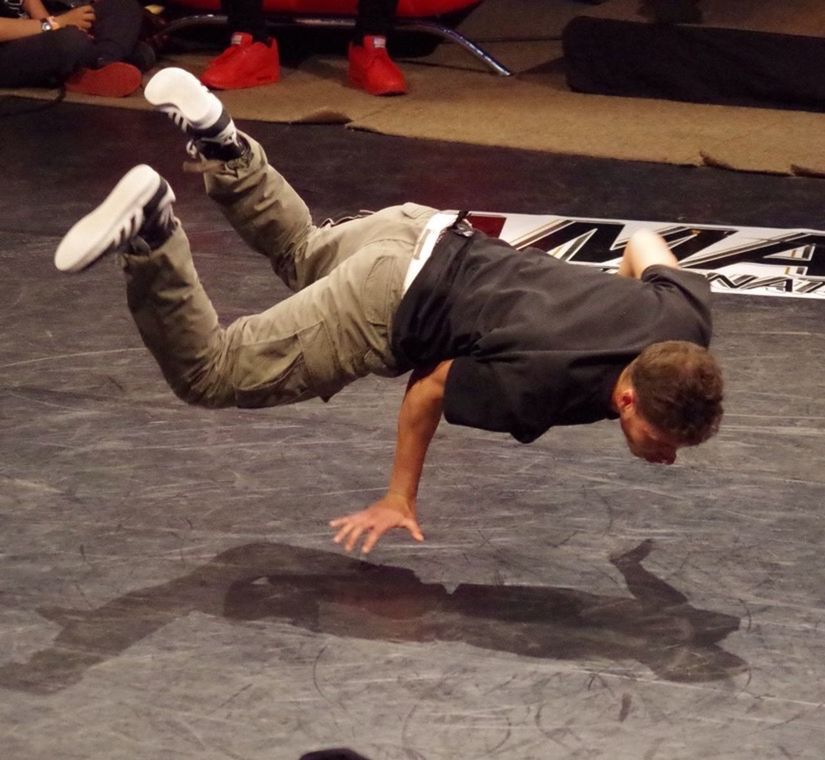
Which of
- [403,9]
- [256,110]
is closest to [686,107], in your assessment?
[403,9]

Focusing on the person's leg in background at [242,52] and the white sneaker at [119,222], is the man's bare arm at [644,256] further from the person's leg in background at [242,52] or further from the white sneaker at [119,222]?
the person's leg in background at [242,52]

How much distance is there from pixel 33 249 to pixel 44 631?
1795mm

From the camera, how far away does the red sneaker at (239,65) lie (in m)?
5.24

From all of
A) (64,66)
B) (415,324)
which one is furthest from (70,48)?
(415,324)

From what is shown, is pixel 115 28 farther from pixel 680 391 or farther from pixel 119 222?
pixel 680 391

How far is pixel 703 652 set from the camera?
221 centimetres

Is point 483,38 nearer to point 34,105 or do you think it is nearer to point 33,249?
point 34,105

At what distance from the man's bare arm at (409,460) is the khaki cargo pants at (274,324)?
13cm

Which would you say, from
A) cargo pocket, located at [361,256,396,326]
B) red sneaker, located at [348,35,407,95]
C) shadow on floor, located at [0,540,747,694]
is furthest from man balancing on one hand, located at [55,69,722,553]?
red sneaker, located at [348,35,407,95]

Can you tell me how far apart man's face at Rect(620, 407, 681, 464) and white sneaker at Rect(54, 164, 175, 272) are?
78cm

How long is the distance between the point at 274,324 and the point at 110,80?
3.07 m

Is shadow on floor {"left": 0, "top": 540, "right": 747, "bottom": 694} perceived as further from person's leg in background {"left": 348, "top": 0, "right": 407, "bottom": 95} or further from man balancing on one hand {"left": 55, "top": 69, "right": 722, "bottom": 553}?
person's leg in background {"left": 348, "top": 0, "right": 407, "bottom": 95}

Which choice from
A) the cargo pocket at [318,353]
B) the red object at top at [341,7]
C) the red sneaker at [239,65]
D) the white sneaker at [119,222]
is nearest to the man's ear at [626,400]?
the cargo pocket at [318,353]

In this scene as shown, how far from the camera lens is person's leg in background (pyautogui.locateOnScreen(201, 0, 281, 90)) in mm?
5238
